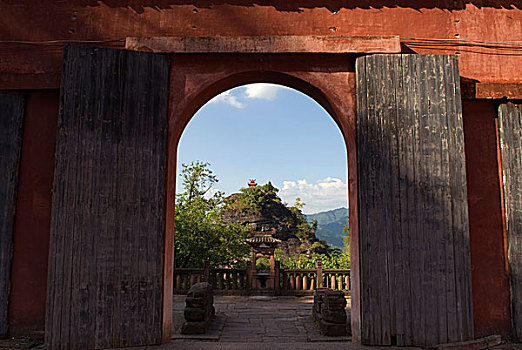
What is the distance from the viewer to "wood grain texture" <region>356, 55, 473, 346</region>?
4.93 meters

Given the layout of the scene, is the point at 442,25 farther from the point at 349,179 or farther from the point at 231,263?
the point at 231,263

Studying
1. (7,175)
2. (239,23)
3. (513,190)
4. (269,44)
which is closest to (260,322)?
(513,190)

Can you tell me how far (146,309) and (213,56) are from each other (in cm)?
345

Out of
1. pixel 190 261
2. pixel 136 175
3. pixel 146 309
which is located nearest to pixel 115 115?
pixel 136 175

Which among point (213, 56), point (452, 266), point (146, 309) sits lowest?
point (146, 309)

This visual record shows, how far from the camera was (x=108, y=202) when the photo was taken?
5020 millimetres

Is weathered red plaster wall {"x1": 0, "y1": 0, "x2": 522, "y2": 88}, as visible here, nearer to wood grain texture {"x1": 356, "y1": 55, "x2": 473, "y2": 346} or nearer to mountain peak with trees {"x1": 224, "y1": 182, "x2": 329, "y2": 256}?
wood grain texture {"x1": 356, "y1": 55, "x2": 473, "y2": 346}

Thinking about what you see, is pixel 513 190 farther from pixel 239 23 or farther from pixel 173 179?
pixel 173 179

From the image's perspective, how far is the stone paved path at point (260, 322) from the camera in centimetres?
626

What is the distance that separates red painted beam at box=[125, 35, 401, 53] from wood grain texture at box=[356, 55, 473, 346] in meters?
A: 0.21

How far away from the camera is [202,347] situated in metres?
4.98

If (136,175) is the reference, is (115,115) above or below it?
above

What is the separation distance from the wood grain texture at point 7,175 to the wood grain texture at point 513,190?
6.62 metres

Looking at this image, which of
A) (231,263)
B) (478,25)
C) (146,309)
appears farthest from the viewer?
(231,263)
